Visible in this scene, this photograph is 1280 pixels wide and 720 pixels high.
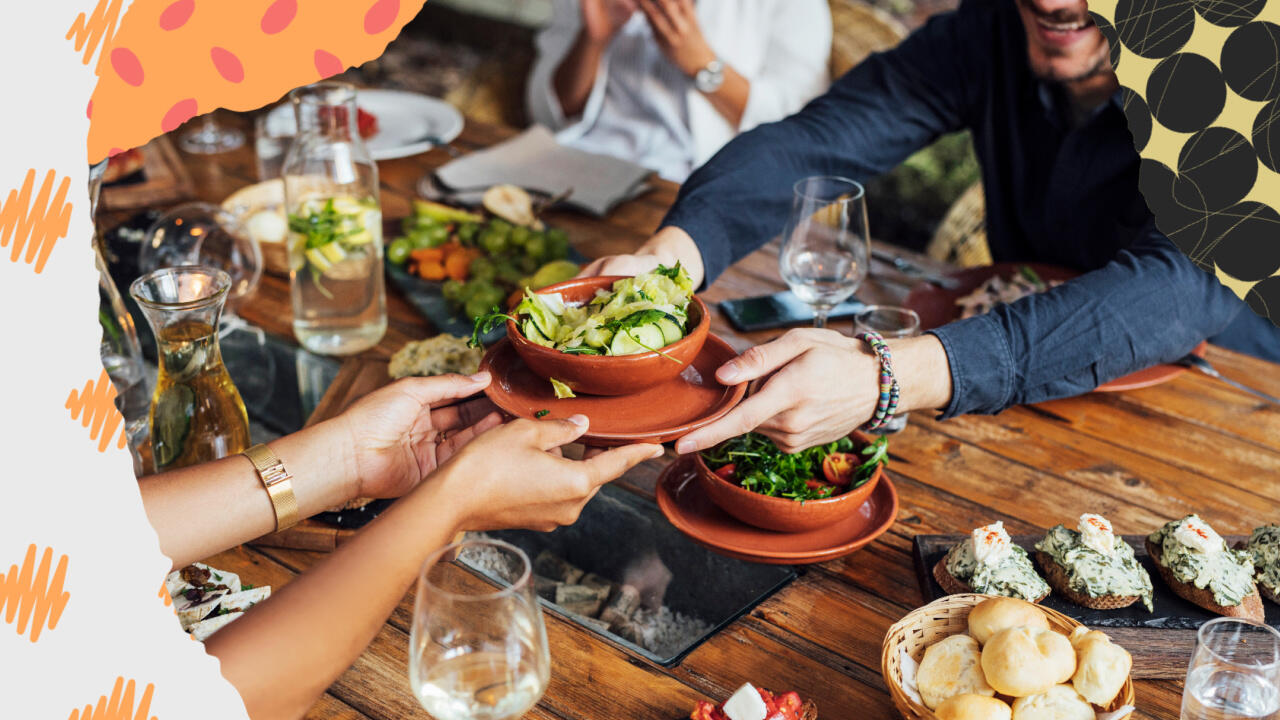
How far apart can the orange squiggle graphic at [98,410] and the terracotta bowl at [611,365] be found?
1.57ft

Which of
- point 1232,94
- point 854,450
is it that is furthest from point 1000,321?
point 1232,94

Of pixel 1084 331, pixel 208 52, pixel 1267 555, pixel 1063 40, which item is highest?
pixel 208 52

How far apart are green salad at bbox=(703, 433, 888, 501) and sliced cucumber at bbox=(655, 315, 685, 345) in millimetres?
194

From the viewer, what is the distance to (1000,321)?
1544mm

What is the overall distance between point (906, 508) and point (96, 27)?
1110mm

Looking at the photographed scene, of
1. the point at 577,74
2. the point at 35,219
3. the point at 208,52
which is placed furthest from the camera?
the point at 577,74

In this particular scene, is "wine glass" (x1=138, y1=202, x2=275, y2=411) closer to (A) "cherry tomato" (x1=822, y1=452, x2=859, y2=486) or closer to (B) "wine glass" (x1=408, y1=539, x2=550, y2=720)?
(A) "cherry tomato" (x1=822, y1=452, x2=859, y2=486)

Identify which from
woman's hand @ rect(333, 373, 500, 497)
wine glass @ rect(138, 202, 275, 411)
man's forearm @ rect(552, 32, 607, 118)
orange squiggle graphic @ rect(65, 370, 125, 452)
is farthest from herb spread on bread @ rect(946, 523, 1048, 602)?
man's forearm @ rect(552, 32, 607, 118)

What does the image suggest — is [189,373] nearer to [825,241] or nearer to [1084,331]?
[825,241]

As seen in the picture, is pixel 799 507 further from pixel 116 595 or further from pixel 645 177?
pixel 645 177

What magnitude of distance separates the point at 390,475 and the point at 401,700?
1.05 ft

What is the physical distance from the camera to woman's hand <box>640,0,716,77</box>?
2.81m

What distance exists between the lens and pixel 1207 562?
1.18m

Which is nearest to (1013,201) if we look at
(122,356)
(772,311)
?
(772,311)
